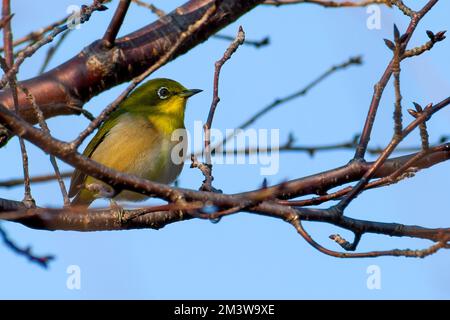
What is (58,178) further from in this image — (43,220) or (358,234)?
(358,234)

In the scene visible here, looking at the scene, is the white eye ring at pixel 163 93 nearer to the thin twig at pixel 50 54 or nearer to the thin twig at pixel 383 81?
the thin twig at pixel 50 54

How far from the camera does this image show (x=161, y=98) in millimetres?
8328

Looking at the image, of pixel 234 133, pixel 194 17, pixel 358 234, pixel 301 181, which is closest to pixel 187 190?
pixel 358 234

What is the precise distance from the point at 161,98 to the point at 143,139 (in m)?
1.13

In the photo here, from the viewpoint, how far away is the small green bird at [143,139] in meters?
7.11

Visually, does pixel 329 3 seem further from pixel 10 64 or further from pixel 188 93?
pixel 10 64

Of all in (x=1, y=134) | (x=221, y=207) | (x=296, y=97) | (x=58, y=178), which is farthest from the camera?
(x=296, y=97)

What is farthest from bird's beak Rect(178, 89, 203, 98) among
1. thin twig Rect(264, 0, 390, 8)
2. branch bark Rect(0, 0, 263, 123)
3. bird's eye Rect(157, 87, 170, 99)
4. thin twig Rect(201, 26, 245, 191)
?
thin twig Rect(201, 26, 245, 191)

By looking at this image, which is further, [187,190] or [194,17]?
[194,17]

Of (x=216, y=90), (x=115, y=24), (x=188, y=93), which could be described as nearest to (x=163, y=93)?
(x=188, y=93)

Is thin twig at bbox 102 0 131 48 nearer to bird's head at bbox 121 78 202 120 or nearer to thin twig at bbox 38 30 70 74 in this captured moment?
thin twig at bbox 38 30 70 74

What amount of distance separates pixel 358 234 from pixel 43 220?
1.72 m

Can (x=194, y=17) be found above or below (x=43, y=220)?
above

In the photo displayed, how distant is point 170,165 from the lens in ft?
23.5
